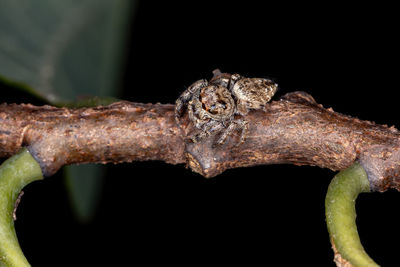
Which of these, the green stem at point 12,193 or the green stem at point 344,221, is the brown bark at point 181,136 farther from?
the green stem at point 344,221

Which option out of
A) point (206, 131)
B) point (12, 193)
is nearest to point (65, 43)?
point (12, 193)

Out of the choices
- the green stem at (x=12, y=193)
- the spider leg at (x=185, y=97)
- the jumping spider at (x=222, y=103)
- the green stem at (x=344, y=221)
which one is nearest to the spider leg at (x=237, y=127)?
the jumping spider at (x=222, y=103)

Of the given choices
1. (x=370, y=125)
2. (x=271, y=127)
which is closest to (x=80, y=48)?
(x=271, y=127)

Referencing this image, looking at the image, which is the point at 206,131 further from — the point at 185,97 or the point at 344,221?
the point at 344,221

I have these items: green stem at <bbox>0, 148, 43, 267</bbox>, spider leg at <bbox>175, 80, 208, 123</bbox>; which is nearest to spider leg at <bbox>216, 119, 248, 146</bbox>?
spider leg at <bbox>175, 80, 208, 123</bbox>

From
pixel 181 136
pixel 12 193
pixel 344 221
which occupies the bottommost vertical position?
pixel 12 193
